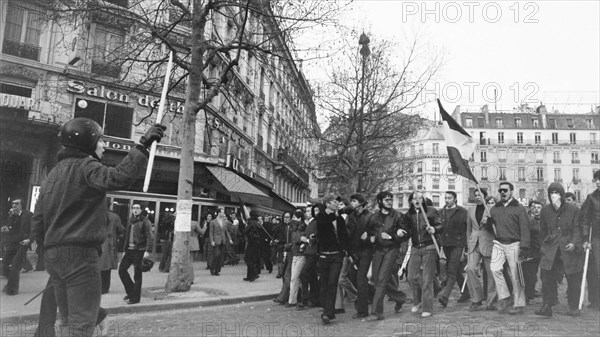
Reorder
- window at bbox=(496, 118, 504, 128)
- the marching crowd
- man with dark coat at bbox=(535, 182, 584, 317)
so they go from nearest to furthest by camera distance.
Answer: man with dark coat at bbox=(535, 182, 584, 317)
the marching crowd
window at bbox=(496, 118, 504, 128)

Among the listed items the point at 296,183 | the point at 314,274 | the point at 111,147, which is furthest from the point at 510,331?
the point at 296,183

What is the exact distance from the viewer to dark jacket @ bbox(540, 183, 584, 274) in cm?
704

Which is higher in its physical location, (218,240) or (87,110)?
(87,110)

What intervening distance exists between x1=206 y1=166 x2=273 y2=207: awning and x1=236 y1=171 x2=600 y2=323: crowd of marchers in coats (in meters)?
12.6

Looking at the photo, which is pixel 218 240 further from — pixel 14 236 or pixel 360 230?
pixel 360 230

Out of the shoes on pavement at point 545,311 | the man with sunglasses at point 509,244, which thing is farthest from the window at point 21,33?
the shoes on pavement at point 545,311

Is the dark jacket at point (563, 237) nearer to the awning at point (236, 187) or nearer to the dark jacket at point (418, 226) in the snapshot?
the dark jacket at point (418, 226)

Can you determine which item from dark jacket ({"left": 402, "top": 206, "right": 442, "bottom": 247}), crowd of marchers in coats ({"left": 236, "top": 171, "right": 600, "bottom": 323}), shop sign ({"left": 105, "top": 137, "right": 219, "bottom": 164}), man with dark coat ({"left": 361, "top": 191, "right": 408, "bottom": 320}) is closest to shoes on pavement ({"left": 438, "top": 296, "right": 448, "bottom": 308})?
crowd of marchers in coats ({"left": 236, "top": 171, "right": 600, "bottom": 323})

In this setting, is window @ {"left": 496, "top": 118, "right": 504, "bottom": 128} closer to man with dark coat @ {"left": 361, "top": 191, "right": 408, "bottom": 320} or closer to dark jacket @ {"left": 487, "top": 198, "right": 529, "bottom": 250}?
dark jacket @ {"left": 487, "top": 198, "right": 529, "bottom": 250}

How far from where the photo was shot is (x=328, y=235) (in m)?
7.28

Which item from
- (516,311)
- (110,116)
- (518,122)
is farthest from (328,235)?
(518,122)

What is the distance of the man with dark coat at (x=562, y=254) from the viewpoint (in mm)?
6934

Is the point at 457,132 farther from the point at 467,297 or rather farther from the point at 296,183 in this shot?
the point at 296,183

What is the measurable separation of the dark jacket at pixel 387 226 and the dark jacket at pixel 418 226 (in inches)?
5.0
